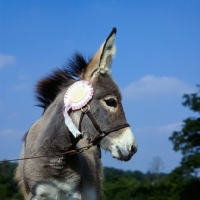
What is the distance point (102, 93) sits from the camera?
21.1 feet

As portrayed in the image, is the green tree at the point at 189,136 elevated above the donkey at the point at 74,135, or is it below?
above

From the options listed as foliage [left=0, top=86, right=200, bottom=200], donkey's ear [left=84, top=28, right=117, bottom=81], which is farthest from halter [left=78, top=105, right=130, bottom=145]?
foliage [left=0, top=86, right=200, bottom=200]

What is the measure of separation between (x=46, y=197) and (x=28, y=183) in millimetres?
344

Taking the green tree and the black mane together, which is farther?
the green tree

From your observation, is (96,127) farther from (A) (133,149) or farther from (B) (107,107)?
(A) (133,149)

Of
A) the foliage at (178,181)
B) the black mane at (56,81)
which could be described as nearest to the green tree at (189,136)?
the foliage at (178,181)

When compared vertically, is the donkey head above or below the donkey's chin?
above

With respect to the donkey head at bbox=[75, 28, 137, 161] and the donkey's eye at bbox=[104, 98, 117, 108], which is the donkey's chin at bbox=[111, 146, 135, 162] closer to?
the donkey head at bbox=[75, 28, 137, 161]

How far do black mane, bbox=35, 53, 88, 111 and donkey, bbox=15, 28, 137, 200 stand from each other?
1 cm

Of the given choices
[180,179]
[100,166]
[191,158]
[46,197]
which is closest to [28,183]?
[46,197]

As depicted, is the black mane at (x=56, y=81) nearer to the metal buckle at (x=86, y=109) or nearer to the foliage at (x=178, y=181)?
the metal buckle at (x=86, y=109)

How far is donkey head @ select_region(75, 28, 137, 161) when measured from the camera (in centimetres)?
604

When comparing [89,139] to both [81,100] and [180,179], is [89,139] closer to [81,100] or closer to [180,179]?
[81,100]

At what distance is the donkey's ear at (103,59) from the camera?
254 inches
